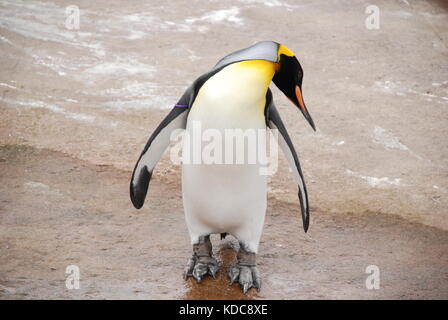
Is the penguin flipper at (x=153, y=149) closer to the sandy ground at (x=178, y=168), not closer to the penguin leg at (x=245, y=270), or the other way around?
the sandy ground at (x=178, y=168)

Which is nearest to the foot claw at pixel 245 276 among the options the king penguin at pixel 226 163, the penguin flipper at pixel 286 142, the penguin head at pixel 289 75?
the king penguin at pixel 226 163

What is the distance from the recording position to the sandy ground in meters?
3.27

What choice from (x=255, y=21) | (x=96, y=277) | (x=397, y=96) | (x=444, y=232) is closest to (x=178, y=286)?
(x=96, y=277)

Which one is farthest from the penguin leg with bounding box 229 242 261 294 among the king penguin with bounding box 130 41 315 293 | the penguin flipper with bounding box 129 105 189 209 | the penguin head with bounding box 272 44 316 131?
the penguin head with bounding box 272 44 316 131

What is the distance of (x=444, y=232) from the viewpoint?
381cm

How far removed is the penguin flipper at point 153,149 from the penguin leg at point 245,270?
0.57m

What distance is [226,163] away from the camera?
9.33 ft

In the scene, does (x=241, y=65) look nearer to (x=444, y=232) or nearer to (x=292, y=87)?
(x=292, y=87)

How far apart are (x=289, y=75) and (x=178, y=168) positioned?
1648mm

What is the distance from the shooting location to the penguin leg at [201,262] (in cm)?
315

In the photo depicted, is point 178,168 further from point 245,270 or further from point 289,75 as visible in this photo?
point 289,75

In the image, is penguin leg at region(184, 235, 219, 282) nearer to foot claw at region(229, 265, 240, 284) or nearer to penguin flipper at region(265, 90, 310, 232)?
foot claw at region(229, 265, 240, 284)

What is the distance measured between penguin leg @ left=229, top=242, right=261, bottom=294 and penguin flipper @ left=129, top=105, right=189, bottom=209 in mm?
568

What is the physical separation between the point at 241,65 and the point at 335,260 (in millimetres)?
1296
